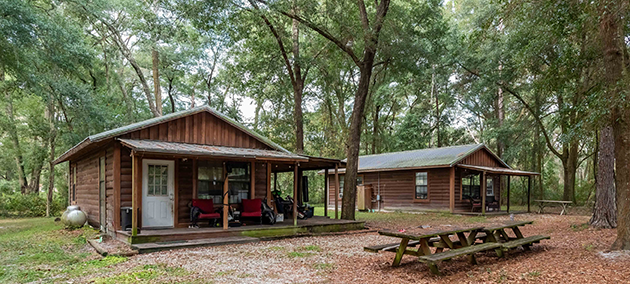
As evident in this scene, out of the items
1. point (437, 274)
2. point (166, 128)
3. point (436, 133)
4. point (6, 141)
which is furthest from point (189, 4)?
point (436, 133)

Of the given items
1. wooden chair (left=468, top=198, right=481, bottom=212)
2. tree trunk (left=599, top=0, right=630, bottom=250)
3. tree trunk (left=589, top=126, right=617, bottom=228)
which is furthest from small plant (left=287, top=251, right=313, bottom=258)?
wooden chair (left=468, top=198, right=481, bottom=212)

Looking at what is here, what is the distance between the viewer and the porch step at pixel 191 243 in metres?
7.86

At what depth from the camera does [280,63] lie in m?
17.9

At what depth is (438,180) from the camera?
1903 centimetres

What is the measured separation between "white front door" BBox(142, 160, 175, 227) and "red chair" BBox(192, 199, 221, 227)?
27.7 inches

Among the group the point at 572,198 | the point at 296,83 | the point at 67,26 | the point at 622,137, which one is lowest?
the point at 572,198

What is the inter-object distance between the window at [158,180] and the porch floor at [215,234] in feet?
3.60

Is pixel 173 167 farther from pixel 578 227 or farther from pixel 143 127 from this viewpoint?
pixel 578 227

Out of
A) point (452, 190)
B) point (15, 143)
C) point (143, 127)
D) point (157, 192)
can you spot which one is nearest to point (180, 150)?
point (143, 127)

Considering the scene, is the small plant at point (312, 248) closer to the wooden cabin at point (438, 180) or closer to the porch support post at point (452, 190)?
the wooden cabin at point (438, 180)

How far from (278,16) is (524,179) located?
2219 cm

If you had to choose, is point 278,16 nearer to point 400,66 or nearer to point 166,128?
point 400,66

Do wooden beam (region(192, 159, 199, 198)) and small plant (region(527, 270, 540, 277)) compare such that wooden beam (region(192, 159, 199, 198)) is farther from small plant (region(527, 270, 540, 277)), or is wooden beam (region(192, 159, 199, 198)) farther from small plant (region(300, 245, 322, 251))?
small plant (region(527, 270, 540, 277))

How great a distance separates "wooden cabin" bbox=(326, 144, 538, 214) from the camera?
18375 millimetres
